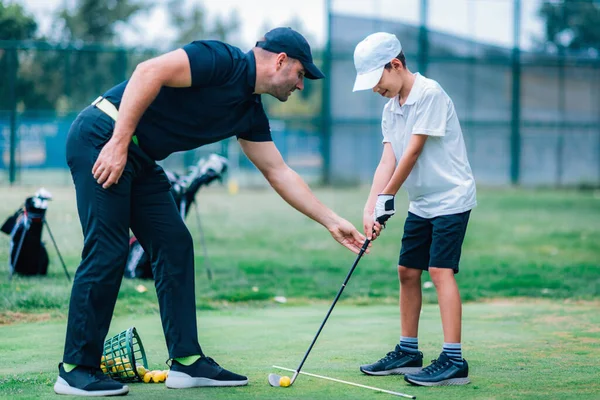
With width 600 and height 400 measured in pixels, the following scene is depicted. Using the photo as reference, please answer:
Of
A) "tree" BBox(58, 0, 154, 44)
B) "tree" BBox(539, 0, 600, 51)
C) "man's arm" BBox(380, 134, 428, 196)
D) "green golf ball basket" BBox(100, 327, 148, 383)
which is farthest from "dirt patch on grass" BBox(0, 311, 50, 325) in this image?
"tree" BBox(58, 0, 154, 44)

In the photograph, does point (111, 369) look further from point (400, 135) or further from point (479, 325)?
point (479, 325)

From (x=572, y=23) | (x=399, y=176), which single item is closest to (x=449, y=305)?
(x=399, y=176)

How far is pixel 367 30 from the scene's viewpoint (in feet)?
84.1

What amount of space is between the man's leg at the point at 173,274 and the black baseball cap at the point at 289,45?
78 cm

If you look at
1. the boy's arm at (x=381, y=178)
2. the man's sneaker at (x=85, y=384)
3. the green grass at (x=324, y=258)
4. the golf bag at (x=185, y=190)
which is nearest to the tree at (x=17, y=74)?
the green grass at (x=324, y=258)

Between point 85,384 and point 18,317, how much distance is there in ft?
9.18

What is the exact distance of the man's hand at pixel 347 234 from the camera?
465 centimetres

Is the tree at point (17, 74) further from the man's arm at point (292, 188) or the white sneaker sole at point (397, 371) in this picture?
the white sneaker sole at point (397, 371)

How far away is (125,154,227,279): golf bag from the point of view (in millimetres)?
8500

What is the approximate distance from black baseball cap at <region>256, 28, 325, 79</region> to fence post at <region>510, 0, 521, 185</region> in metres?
22.6

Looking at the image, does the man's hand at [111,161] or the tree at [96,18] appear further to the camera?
the tree at [96,18]

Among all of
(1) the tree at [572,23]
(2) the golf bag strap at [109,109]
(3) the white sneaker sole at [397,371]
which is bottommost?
(3) the white sneaker sole at [397,371]

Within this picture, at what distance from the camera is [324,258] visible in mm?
10789

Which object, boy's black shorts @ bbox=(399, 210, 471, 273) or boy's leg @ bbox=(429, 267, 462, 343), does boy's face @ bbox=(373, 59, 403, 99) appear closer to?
boy's black shorts @ bbox=(399, 210, 471, 273)
